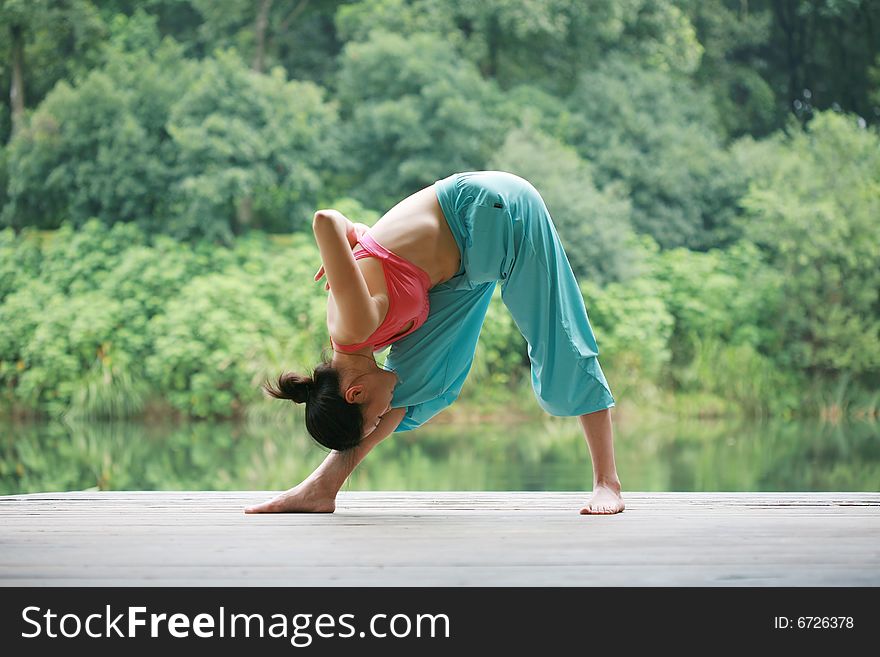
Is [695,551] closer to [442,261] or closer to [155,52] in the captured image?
[442,261]

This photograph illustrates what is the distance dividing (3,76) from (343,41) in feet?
12.8

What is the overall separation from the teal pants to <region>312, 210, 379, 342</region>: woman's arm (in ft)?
1.00

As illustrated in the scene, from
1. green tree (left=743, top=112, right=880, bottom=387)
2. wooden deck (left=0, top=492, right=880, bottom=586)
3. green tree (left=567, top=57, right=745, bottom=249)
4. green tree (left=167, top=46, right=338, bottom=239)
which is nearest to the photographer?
wooden deck (left=0, top=492, right=880, bottom=586)

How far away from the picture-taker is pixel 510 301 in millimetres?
2348

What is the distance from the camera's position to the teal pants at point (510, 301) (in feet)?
7.42

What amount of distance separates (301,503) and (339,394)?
31cm

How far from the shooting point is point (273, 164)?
10.2 meters

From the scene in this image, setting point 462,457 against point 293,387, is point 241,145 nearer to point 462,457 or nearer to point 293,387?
point 462,457

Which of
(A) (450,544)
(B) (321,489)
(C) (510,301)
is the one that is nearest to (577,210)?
(C) (510,301)

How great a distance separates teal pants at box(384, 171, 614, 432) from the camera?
7.42 feet

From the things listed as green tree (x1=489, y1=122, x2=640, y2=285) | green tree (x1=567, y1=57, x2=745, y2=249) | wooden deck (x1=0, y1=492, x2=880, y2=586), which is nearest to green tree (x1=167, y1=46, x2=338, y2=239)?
green tree (x1=489, y1=122, x2=640, y2=285)

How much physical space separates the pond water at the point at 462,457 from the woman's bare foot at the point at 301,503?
134 inches

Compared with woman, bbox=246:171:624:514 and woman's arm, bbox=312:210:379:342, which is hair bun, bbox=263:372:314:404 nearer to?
woman, bbox=246:171:624:514

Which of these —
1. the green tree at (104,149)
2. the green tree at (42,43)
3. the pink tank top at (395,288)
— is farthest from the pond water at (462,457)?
the green tree at (42,43)
